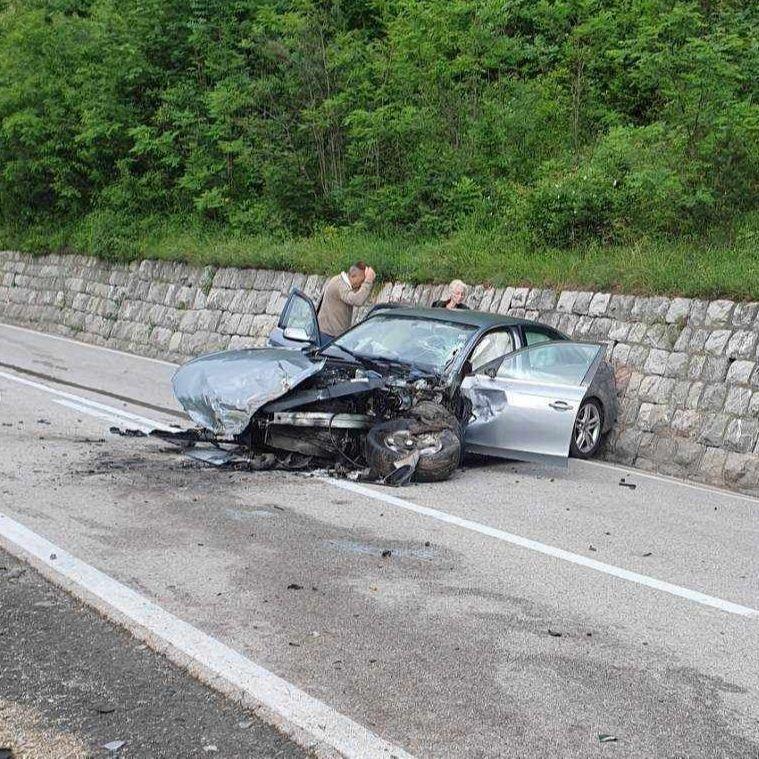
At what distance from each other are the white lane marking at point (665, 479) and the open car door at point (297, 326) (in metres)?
3.03

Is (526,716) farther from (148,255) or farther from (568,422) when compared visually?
A: (148,255)

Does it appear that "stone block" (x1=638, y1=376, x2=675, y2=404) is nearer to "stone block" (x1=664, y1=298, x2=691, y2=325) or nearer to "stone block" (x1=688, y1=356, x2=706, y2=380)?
"stone block" (x1=688, y1=356, x2=706, y2=380)

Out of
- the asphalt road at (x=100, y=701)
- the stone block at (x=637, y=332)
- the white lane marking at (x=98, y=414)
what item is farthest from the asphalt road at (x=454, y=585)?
the stone block at (x=637, y=332)

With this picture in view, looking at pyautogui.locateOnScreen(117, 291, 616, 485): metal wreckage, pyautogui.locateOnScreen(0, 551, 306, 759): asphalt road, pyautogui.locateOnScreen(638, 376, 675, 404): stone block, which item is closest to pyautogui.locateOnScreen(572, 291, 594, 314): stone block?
pyautogui.locateOnScreen(638, 376, 675, 404): stone block

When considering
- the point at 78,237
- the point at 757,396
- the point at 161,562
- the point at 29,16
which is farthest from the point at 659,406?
the point at 29,16

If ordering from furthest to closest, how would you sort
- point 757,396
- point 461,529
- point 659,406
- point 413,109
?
point 413,109 < point 659,406 < point 757,396 < point 461,529

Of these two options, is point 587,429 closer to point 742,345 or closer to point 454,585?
point 742,345

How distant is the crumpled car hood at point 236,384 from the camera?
878cm

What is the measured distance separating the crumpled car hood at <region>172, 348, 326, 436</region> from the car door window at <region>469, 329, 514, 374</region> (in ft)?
5.48

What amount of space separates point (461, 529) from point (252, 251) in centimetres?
1443

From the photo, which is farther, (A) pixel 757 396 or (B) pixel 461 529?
(A) pixel 757 396

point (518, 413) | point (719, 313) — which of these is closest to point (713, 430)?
point (719, 313)

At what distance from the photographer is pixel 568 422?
31.9 feet

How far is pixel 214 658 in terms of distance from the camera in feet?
15.0
